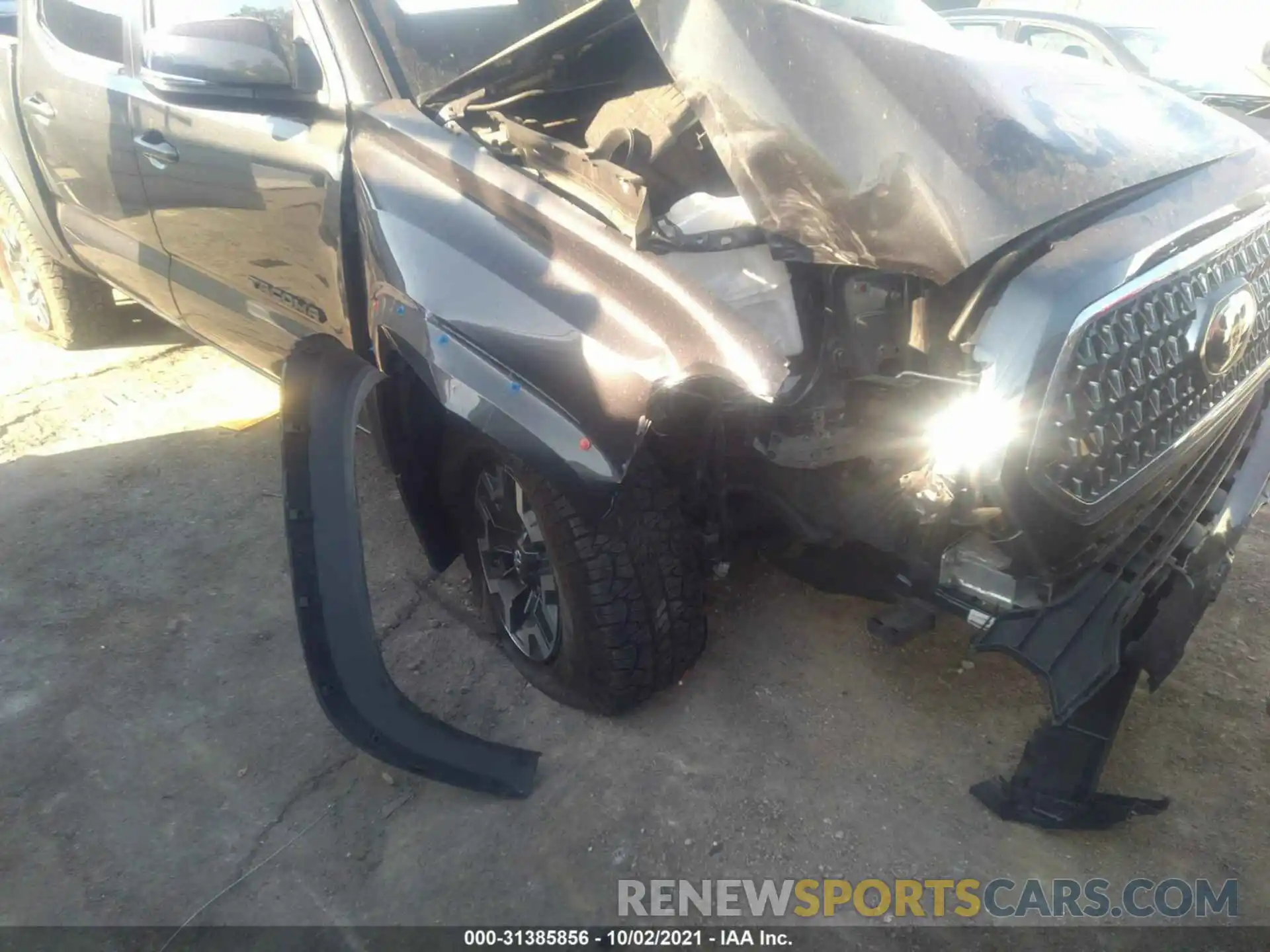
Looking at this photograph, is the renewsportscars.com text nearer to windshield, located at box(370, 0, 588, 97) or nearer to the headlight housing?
the headlight housing

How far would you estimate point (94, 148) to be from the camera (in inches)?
121

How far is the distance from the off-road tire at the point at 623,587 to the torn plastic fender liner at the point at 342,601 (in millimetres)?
326

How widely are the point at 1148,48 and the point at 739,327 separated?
17.7ft

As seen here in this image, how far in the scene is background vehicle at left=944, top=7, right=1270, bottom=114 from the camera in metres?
5.01

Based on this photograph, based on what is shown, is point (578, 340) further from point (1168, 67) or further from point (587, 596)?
point (1168, 67)

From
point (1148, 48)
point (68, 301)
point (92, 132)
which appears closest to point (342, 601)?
point (92, 132)

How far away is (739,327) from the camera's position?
5.48 ft

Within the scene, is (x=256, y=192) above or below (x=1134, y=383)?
below

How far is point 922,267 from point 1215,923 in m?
1.51

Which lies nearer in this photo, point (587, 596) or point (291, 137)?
point (587, 596)

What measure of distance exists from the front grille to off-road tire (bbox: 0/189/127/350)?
14.1ft

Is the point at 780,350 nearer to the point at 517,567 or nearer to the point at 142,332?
the point at 517,567

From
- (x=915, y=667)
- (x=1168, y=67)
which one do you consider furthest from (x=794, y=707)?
(x=1168, y=67)

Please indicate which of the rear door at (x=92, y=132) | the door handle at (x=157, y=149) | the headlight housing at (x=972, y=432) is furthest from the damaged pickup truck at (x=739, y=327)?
the rear door at (x=92, y=132)
